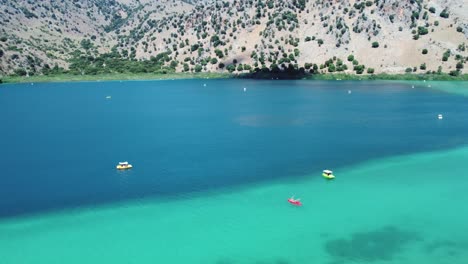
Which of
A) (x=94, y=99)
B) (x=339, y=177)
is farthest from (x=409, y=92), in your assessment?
(x=339, y=177)

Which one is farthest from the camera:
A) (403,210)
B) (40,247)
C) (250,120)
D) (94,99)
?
(94,99)

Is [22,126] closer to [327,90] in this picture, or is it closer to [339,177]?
[339,177]

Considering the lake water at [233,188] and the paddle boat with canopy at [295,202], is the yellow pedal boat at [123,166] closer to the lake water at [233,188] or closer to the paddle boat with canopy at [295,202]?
the lake water at [233,188]

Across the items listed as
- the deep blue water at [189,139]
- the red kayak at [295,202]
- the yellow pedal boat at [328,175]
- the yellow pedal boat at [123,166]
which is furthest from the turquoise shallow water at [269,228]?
the yellow pedal boat at [123,166]

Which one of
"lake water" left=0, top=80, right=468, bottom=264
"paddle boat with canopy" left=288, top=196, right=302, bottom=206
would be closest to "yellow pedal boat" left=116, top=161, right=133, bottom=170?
"lake water" left=0, top=80, right=468, bottom=264

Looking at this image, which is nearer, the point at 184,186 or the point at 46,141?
the point at 184,186

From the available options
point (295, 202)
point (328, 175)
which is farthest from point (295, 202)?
point (328, 175)

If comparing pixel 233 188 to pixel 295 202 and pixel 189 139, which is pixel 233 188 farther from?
pixel 189 139
